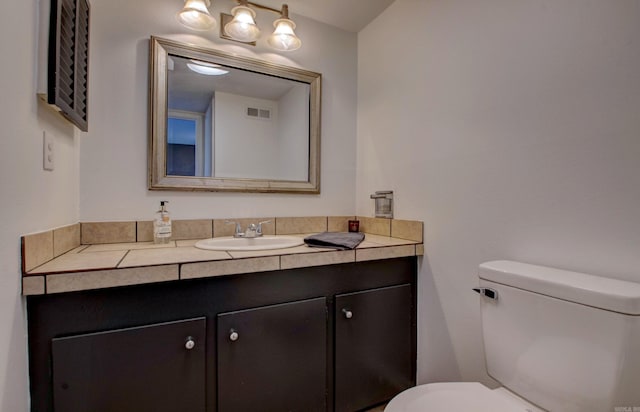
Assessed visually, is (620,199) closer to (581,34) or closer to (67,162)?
(581,34)

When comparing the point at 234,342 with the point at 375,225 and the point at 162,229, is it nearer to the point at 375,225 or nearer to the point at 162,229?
the point at 162,229

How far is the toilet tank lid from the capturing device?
2.36 ft

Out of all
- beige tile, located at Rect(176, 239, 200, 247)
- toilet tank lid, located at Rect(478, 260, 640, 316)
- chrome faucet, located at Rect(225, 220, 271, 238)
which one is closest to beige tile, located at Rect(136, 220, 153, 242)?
beige tile, located at Rect(176, 239, 200, 247)

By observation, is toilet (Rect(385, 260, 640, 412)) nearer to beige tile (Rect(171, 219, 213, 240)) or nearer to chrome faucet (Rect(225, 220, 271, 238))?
chrome faucet (Rect(225, 220, 271, 238))

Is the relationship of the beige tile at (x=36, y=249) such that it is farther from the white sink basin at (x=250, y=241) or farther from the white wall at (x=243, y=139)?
the white wall at (x=243, y=139)

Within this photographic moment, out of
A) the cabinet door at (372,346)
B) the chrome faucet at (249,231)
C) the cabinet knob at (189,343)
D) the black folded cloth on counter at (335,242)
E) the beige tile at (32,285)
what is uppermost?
the chrome faucet at (249,231)

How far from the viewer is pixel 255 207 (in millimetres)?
1677

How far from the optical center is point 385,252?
1374 mm

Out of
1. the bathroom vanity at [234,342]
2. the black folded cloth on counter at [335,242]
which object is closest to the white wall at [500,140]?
the bathroom vanity at [234,342]

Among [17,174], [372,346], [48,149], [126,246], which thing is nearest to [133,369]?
[126,246]

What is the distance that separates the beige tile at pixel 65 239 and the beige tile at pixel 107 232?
38 mm

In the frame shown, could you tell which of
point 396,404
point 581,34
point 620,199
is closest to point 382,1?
point 581,34

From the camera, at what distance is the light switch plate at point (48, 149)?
0.95 metres

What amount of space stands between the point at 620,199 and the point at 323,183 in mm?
1325
